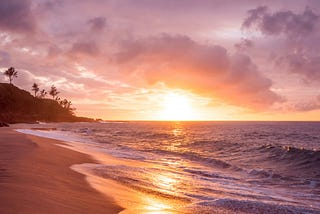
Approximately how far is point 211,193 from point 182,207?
137 inches

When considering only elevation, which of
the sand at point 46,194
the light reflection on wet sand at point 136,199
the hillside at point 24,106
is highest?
the hillside at point 24,106

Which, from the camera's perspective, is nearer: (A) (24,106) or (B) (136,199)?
(B) (136,199)

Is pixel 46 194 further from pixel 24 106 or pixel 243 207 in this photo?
pixel 24 106

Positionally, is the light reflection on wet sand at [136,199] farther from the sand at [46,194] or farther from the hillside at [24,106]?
the hillside at [24,106]

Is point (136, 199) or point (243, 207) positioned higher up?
point (136, 199)

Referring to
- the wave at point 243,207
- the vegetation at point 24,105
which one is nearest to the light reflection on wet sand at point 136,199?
the wave at point 243,207

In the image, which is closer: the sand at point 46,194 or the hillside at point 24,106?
the sand at point 46,194

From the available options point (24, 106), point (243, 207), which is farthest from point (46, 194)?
point (24, 106)

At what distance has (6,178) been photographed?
11086 millimetres

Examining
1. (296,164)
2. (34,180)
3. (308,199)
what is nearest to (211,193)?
(308,199)

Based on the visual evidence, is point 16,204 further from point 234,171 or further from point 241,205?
point 234,171

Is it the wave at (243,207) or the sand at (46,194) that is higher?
the sand at (46,194)

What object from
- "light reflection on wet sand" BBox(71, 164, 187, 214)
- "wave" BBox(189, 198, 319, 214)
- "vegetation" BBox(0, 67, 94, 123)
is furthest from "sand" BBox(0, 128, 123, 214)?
"vegetation" BBox(0, 67, 94, 123)

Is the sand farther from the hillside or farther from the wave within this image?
the hillside
